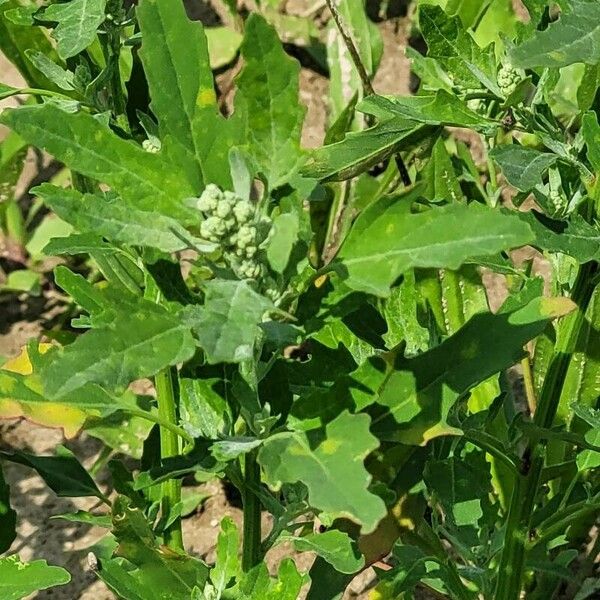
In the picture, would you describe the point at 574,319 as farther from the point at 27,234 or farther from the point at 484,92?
the point at 27,234

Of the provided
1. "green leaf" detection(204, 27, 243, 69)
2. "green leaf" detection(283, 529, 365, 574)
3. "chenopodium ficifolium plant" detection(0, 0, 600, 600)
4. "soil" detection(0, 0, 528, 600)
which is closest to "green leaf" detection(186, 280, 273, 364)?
"chenopodium ficifolium plant" detection(0, 0, 600, 600)

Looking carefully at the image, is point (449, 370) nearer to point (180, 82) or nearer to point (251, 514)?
point (251, 514)

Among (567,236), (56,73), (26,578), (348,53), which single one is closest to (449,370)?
(567,236)

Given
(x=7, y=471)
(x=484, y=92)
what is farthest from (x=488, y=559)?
(x=7, y=471)

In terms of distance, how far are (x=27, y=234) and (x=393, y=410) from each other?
5.37 ft

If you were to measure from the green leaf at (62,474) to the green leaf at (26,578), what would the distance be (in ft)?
0.60

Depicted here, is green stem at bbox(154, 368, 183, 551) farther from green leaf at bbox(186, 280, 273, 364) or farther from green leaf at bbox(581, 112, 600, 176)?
green leaf at bbox(581, 112, 600, 176)

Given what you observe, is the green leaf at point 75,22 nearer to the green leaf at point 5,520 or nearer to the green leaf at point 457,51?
the green leaf at point 457,51

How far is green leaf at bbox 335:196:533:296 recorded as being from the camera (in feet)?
2.97

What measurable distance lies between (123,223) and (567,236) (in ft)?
1.59

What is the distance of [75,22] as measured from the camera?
131 centimetres

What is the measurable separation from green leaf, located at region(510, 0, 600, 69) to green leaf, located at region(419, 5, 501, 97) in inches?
9.7

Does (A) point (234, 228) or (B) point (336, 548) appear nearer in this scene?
(A) point (234, 228)

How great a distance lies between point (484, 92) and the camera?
1.30 metres
